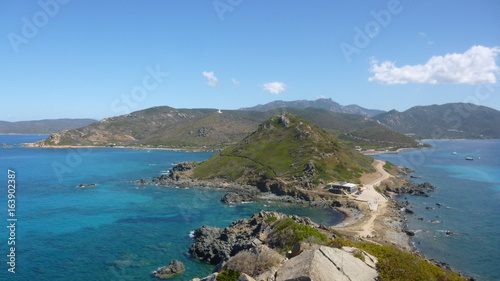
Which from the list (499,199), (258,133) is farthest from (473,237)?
(258,133)

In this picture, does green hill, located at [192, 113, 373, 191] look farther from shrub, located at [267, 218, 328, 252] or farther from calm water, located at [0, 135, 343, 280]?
shrub, located at [267, 218, 328, 252]

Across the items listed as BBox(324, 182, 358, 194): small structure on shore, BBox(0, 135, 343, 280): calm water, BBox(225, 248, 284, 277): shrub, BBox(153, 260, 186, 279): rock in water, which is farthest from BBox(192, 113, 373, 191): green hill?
BBox(225, 248, 284, 277): shrub

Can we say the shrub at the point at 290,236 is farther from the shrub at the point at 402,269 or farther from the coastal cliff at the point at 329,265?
the shrub at the point at 402,269

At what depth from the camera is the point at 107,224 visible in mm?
64250

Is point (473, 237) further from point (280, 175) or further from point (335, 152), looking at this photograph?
point (335, 152)

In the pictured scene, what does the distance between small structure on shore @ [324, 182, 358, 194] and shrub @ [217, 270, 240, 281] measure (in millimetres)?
69297

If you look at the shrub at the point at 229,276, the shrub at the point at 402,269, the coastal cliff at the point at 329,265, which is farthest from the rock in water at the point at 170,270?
the shrub at the point at 402,269

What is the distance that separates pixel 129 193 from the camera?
3703 inches

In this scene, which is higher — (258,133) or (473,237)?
(258,133)

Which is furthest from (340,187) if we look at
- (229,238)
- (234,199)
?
(229,238)

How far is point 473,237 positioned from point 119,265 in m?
62.6

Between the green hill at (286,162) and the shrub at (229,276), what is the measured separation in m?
70.0

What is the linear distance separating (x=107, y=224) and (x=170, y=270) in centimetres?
2871

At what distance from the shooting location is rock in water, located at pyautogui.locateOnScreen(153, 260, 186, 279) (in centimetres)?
4174
